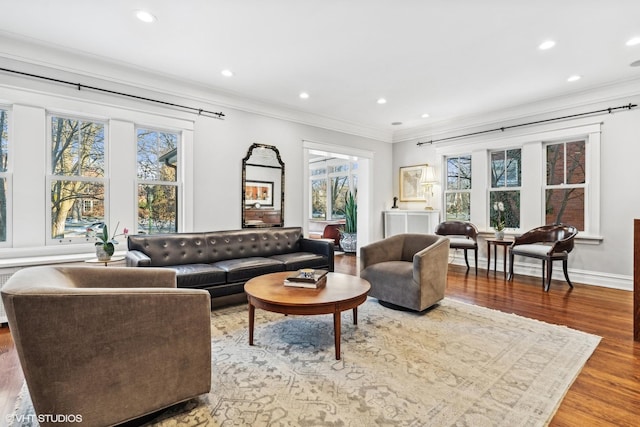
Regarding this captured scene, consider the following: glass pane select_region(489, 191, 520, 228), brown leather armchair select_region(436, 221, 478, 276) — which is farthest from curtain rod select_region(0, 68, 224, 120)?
glass pane select_region(489, 191, 520, 228)

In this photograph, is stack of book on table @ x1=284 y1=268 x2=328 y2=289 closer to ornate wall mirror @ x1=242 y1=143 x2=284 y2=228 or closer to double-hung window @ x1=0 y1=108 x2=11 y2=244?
ornate wall mirror @ x1=242 y1=143 x2=284 y2=228

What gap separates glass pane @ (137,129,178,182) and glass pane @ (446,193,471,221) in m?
4.92

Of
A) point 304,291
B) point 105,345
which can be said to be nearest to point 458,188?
point 304,291

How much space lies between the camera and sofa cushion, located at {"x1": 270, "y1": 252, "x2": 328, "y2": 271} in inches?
152

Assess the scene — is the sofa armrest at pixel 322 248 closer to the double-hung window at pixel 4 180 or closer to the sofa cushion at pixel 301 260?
the sofa cushion at pixel 301 260

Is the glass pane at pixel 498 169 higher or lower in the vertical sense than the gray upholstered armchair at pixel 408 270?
higher

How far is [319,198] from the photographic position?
919 centimetres

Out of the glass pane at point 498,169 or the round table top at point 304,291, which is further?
the glass pane at point 498,169

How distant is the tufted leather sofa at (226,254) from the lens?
325 centimetres

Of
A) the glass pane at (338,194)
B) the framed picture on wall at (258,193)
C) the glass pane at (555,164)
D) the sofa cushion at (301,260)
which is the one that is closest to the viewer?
the sofa cushion at (301,260)

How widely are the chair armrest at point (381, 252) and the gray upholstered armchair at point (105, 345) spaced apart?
7.18ft

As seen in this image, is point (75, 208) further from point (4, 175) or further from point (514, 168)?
point (514, 168)

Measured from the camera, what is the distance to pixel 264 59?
3.50 metres

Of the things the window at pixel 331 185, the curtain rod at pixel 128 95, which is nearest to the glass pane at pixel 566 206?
the window at pixel 331 185
